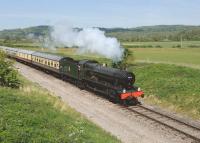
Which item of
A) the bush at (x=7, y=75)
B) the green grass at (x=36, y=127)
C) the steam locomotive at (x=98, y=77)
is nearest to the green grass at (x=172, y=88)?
the steam locomotive at (x=98, y=77)

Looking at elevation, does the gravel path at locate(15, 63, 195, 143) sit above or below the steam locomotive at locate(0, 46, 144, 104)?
below

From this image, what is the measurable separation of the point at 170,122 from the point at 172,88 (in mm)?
10330

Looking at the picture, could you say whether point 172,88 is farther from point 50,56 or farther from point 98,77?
point 50,56

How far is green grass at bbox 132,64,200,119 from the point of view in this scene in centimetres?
3031

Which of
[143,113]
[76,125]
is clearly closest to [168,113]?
[143,113]

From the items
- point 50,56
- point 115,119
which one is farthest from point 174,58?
point 115,119

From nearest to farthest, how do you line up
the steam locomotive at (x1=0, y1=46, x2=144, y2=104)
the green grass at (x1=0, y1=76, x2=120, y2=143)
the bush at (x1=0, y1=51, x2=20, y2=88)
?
the green grass at (x1=0, y1=76, x2=120, y2=143) → the steam locomotive at (x1=0, y1=46, x2=144, y2=104) → the bush at (x1=0, y1=51, x2=20, y2=88)

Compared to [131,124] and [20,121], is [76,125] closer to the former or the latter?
[20,121]

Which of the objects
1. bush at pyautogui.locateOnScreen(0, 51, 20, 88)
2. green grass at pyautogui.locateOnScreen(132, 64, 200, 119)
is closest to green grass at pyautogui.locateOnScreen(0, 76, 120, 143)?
bush at pyautogui.locateOnScreen(0, 51, 20, 88)

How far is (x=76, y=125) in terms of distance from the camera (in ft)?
68.7

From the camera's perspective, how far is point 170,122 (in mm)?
25297

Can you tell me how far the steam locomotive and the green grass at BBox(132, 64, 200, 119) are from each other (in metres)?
2.78

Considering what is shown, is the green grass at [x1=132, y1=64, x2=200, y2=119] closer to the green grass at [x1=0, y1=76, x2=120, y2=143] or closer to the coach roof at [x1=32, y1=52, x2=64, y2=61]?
the green grass at [x1=0, y1=76, x2=120, y2=143]

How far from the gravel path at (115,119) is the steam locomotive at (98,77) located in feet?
3.05
